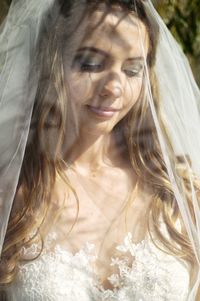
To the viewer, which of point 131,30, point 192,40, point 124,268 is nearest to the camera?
point 131,30

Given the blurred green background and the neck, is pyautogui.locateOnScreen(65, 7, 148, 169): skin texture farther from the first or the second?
the blurred green background

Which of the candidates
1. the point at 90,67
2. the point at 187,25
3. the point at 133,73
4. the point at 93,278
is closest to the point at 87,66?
the point at 90,67

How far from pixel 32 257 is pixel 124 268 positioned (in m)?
0.22

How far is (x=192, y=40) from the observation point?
196 centimetres

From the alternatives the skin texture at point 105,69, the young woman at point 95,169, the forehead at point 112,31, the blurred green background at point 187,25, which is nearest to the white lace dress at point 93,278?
the young woman at point 95,169

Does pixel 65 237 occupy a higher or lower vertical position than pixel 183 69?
lower

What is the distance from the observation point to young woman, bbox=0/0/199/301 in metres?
1.30

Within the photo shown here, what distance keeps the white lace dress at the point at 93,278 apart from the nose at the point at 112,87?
0.37 m

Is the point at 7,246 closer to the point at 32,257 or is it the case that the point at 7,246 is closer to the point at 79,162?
the point at 32,257

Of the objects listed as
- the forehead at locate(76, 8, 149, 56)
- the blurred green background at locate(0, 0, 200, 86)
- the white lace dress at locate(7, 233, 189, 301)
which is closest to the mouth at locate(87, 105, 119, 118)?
the forehead at locate(76, 8, 149, 56)

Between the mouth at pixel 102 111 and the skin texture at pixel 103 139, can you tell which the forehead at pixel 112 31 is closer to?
the skin texture at pixel 103 139

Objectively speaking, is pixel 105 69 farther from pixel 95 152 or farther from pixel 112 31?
pixel 95 152

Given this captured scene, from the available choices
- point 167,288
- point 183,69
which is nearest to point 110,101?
point 183,69

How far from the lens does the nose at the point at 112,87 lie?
1296 millimetres
